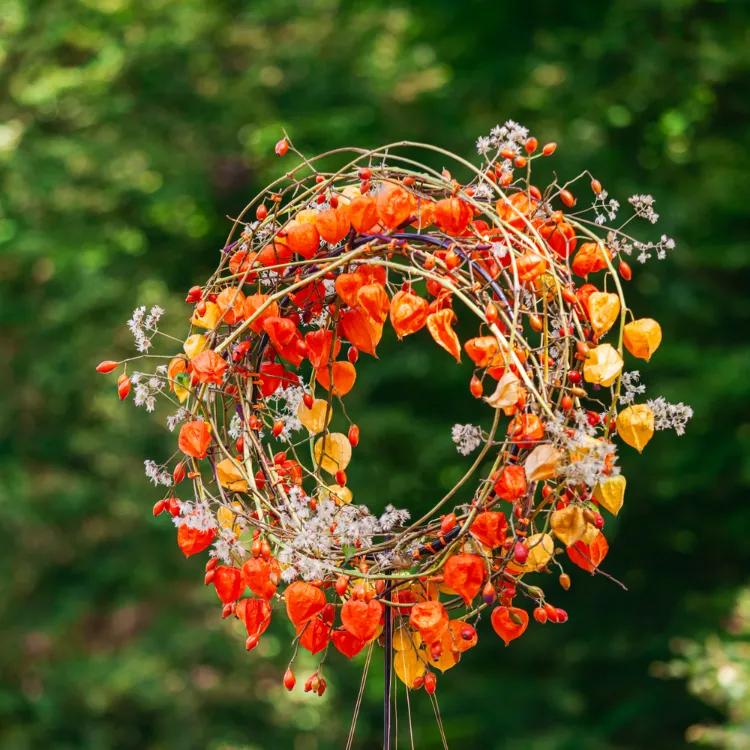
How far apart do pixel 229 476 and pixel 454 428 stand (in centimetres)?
34

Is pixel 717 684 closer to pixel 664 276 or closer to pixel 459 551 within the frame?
pixel 664 276

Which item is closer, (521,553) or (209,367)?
(521,553)

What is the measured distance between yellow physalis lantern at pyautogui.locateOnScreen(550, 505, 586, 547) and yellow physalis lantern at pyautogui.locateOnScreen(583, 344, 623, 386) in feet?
0.52

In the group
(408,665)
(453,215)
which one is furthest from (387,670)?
(453,215)

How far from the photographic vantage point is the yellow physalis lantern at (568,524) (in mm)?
996

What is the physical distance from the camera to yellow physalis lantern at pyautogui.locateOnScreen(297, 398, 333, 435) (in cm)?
130

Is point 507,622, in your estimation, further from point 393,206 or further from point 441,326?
point 393,206

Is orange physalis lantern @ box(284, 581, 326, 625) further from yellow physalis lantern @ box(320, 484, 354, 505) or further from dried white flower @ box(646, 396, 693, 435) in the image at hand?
dried white flower @ box(646, 396, 693, 435)

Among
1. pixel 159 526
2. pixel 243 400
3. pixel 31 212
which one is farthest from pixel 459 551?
pixel 31 212

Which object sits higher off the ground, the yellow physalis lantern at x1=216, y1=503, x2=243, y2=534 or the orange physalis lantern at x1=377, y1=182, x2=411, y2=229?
the orange physalis lantern at x1=377, y1=182, x2=411, y2=229

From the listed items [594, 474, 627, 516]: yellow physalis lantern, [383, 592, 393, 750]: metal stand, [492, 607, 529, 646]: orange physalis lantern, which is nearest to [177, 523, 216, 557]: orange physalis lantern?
[383, 592, 393, 750]: metal stand

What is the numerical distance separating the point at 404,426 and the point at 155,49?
212cm

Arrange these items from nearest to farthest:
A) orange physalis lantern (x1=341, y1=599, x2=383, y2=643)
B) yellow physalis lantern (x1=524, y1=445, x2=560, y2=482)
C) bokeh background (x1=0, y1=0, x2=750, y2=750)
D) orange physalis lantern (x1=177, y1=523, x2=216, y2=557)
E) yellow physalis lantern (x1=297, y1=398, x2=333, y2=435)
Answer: yellow physalis lantern (x1=524, y1=445, x2=560, y2=482)
orange physalis lantern (x1=341, y1=599, x2=383, y2=643)
orange physalis lantern (x1=177, y1=523, x2=216, y2=557)
yellow physalis lantern (x1=297, y1=398, x2=333, y2=435)
bokeh background (x1=0, y1=0, x2=750, y2=750)

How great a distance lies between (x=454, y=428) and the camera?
1.13 m
